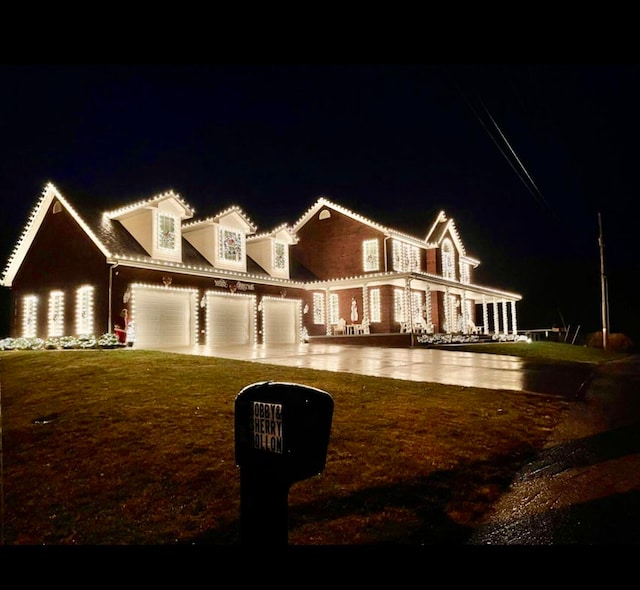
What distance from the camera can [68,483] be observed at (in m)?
5.16

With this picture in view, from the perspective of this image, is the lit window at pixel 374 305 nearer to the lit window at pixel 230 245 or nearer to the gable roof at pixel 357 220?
the gable roof at pixel 357 220

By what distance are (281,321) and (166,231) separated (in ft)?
24.9

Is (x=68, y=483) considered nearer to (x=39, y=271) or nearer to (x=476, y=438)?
(x=476, y=438)

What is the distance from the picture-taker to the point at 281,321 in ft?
82.4

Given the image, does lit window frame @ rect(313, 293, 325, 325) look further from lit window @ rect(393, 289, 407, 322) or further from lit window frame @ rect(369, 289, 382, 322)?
lit window @ rect(393, 289, 407, 322)

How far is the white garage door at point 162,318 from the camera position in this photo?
18.4m

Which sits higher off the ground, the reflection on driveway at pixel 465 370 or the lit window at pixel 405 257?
the lit window at pixel 405 257

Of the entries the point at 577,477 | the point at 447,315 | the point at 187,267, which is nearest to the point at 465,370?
the point at 577,477

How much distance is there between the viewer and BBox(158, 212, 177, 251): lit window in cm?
1958

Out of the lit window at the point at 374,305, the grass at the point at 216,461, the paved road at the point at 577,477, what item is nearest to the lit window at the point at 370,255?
the lit window at the point at 374,305

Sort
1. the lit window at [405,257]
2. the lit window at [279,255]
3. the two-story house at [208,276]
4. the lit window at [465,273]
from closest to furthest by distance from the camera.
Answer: the two-story house at [208,276], the lit window at [279,255], the lit window at [405,257], the lit window at [465,273]

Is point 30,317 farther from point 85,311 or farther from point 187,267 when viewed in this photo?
point 187,267

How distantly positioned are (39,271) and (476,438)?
63.4 feet

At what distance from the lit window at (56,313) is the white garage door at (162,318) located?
3414mm
